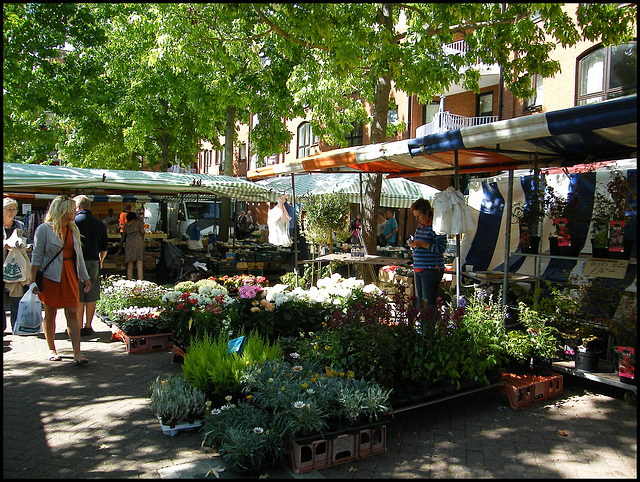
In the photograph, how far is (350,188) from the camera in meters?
13.9

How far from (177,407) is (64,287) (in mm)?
2357

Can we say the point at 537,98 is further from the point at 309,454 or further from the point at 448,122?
the point at 309,454

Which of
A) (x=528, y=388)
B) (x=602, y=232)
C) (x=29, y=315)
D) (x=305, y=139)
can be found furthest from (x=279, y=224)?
(x=305, y=139)

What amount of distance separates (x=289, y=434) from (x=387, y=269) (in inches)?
274

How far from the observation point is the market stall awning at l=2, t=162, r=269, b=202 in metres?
9.71

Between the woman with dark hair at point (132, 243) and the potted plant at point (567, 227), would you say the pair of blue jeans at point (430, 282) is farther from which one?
the woman with dark hair at point (132, 243)

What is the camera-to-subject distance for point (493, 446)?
393 centimetres

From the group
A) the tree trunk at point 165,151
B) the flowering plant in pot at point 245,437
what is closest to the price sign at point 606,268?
the flowering plant in pot at point 245,437

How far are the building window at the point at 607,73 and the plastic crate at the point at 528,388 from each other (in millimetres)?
11934

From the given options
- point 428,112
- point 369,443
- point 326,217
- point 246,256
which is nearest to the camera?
point 369,443

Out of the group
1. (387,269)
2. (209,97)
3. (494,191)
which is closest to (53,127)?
(209,97)

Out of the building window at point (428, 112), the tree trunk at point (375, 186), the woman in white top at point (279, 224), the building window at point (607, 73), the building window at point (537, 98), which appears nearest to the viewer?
the tree trunk at point (375, 186)

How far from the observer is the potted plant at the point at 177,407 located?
3.98m

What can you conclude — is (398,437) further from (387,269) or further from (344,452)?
(387,269)
